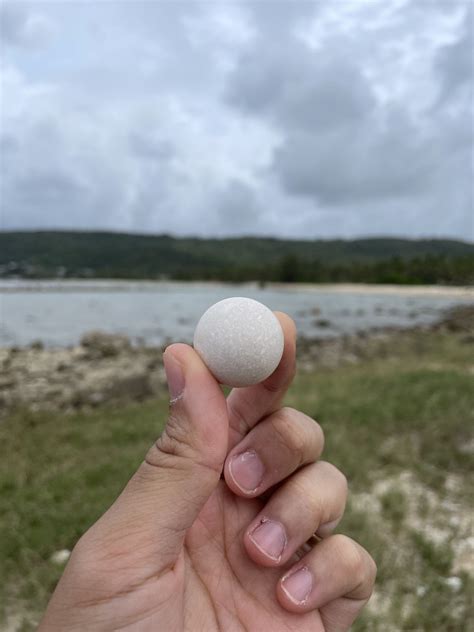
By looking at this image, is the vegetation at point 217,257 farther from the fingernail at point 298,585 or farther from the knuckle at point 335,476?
the fingernail at point 298,585

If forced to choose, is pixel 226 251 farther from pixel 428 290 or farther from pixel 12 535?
pixel 12 535

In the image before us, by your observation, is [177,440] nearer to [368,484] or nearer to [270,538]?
[270,538]

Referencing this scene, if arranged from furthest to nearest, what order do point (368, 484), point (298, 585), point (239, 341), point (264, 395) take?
point (368, 484) < point (264, 395) < point (298, 585) < point (239, 341)

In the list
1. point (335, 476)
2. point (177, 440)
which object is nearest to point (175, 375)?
point (177, 440)

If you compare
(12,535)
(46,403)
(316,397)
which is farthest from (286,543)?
(46,403)

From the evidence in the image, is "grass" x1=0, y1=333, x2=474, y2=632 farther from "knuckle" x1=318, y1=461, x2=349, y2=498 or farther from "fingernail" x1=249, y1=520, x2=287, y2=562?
"fingernail" x1=249, y1=520, x2=287, y2=562

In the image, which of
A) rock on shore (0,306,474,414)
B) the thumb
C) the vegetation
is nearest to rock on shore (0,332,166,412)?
rock on shore (0,306,474,414)
